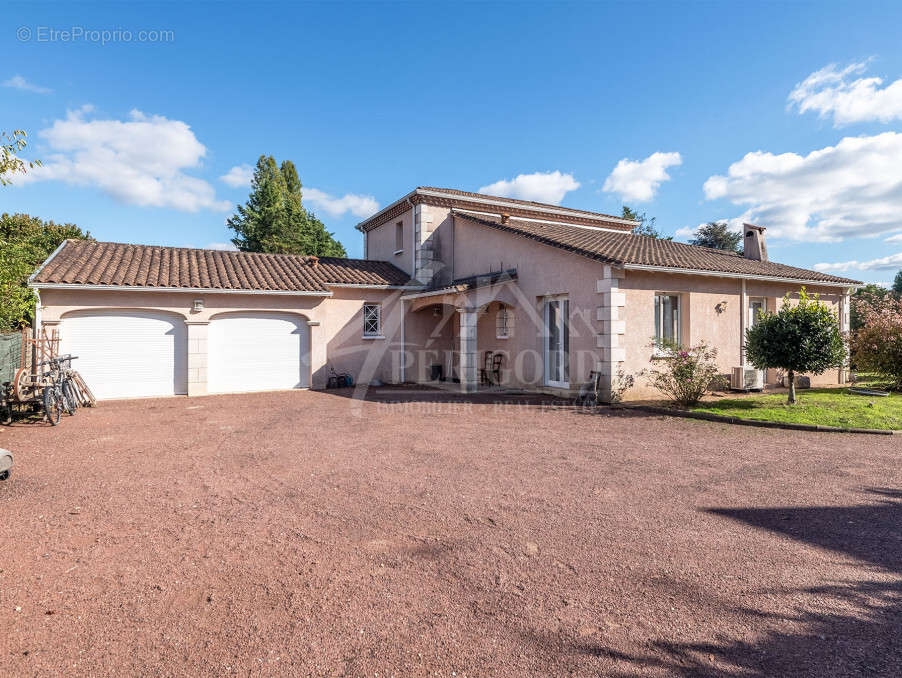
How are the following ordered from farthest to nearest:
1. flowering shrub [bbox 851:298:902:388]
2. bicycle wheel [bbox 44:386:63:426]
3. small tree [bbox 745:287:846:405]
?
flowering shrub [bbox 851:298:902:388], small tree [bbox 745:287:846:405], bicycle wheel [bbox 44:386:63:426]

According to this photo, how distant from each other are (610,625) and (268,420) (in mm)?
8583

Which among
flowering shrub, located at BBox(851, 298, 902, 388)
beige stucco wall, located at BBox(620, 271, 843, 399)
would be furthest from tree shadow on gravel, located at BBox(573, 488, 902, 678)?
flowering shrub, located at BBox(851, 298, 902, 388)

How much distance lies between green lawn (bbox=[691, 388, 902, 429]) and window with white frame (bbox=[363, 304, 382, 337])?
1027cm

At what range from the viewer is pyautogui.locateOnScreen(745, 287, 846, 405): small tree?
1037 cm

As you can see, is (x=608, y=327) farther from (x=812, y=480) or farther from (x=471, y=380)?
(x=812, y=480)

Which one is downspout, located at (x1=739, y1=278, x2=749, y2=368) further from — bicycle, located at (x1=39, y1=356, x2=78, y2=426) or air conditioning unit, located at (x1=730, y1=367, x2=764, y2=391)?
bicycle, located at (x1=39, y1=356, x2=78, y2=426)

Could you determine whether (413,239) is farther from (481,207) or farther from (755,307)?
(755,307)

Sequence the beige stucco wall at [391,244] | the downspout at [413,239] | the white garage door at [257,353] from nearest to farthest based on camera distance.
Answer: the white garage door at [257,353] < the downspout at [413,239] < the beige stucco wall at [391,244]

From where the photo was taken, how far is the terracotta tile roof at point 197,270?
13.1 m

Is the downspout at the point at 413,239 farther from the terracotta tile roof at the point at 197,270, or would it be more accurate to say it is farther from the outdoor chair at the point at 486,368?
the outdoor chair at the point at 486,368

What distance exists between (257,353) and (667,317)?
1166cm

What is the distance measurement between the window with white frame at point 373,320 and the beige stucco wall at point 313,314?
0.17m

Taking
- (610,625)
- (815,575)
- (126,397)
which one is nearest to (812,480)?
(815,575)

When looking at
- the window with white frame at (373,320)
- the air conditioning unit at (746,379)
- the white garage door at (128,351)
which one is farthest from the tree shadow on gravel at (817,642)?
the window with white frame at (373,320)
